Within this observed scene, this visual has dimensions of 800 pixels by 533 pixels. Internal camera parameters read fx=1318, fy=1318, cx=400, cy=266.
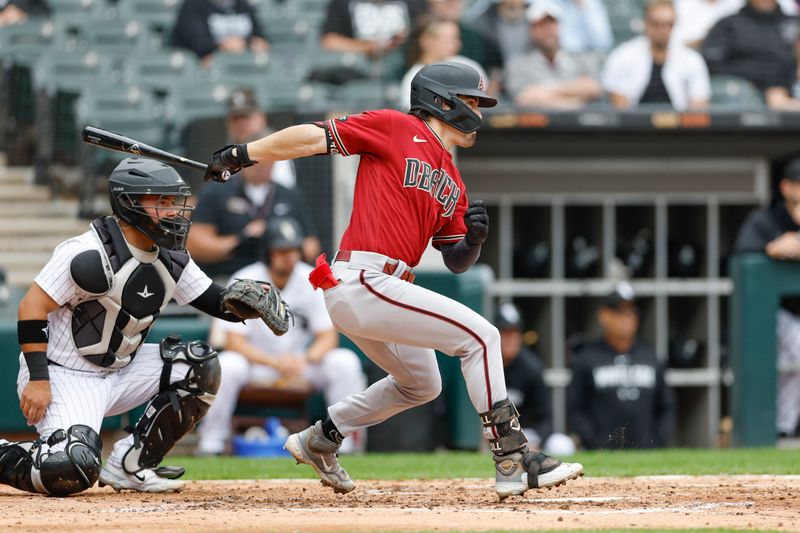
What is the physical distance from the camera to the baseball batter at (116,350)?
4.67 meters

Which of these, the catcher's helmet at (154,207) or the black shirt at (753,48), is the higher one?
the black shirt at (753,48)

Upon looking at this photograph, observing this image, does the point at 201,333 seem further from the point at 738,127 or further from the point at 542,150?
the point at 738,127

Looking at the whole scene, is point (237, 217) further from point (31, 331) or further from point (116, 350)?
point (31, 331)

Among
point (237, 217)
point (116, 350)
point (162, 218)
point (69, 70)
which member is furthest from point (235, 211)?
point (162, 218)

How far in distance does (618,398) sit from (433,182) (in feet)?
12.9

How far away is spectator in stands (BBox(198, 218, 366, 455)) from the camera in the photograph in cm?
764

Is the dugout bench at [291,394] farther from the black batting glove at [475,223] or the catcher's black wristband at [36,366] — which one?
the black batting glove at [475,223]

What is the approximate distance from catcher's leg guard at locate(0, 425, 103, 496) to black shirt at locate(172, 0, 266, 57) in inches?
237

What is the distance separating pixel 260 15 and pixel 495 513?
7349 millimetres

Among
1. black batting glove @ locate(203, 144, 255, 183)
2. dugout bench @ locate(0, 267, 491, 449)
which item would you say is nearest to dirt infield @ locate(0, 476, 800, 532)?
black batting glove @ locate(203, 144, 255, 183)

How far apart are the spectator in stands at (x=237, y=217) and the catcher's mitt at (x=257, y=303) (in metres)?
3.49

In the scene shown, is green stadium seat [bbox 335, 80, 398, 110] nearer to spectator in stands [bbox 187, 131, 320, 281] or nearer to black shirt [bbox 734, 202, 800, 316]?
spectator in stands [bbox 187, 131, 320, 281]

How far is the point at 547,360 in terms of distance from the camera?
998 cm

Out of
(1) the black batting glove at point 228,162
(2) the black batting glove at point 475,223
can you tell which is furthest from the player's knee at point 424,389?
(1) the black batting glove at point 228,162
